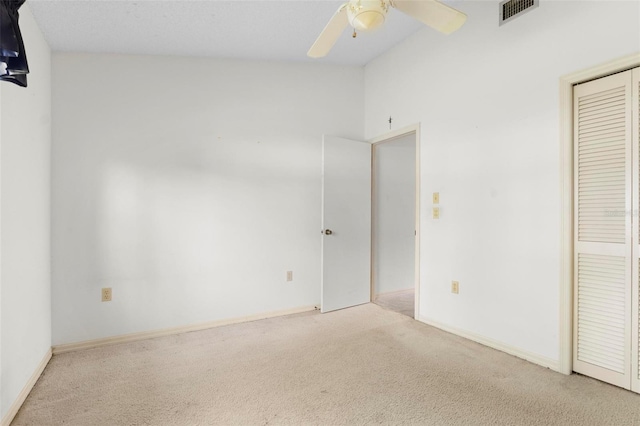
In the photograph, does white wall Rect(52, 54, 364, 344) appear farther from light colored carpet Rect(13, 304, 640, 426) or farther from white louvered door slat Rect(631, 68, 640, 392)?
white louvered door slat Rect(631, 68, 640, 392)

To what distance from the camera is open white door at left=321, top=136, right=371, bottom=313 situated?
3443 millimetres

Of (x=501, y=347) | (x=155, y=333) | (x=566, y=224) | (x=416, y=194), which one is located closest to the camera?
(x=566, y=224)

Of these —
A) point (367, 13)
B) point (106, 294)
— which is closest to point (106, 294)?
point (106, 294)

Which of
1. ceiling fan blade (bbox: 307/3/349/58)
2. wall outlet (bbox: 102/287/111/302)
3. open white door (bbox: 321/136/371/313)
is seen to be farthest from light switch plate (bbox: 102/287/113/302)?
ceiling fan blade (bbox: 307/3/349/58)

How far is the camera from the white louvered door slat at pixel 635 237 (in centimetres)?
184

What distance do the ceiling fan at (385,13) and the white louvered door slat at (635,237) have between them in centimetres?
115

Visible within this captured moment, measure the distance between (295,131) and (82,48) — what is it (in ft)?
6.22

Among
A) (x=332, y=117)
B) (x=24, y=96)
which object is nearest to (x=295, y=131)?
(x=332, y=117)

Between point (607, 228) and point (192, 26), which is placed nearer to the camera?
point (607, 228)

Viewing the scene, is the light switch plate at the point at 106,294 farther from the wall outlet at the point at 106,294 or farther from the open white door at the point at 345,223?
the open white door at the point at 345,223

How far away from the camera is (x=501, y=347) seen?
8.00ft

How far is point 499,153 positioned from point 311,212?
6.12 ft

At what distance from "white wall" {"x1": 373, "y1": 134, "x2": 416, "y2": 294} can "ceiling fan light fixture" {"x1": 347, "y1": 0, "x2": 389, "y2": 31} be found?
2.36 metres

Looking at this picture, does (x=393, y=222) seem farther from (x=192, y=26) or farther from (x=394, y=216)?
(x=192, y=26)
